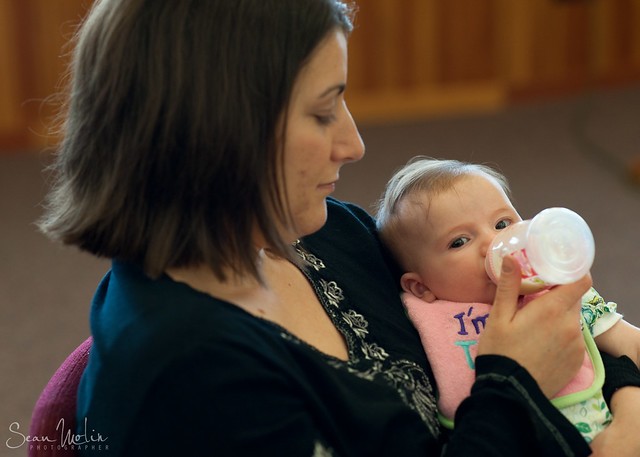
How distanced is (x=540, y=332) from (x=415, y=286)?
13.3 inches

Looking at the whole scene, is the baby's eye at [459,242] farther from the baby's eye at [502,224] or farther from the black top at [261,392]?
the black top at [261,392]

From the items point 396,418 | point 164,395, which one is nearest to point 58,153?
point 164,395

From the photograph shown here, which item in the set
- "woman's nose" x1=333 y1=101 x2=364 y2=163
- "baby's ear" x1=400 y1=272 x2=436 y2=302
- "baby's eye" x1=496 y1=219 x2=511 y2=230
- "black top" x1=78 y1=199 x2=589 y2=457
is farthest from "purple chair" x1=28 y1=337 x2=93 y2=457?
"baby's eye" x1=496 y1=219 x2=511 y2=230

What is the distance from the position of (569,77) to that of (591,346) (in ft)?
13.3

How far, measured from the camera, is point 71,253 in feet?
12.3

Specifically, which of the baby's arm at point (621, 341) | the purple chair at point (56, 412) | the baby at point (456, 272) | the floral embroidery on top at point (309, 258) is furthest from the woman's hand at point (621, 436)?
the purple chair at point (56, 412)

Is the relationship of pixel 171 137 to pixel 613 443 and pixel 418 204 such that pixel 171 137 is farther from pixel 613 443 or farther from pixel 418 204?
pixel 613 443

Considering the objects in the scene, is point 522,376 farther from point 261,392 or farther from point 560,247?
point 261,392

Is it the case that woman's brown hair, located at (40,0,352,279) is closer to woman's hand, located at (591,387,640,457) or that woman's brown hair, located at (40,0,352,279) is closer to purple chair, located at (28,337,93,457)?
purple chair, located at (28,337,93,457)

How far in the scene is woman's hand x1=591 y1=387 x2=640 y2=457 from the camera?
50.9 inches

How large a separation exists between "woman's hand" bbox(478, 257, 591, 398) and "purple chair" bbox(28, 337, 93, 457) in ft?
1.73

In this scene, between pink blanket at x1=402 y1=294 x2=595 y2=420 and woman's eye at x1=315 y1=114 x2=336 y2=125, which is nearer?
woman's eye at x1=315 y1=114 x2=336 y2=125

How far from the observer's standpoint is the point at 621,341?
4.79 ft

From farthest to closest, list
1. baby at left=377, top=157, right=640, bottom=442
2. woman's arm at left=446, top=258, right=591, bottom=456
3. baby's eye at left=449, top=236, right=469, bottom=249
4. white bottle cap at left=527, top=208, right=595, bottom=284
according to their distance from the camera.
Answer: baby's eye at left=449, top=236, right=469, bottom=249 → baby at left=377, top=157, right=640, bottom=442 → white bottle cap at left=527, top=208, right=595, bottom=284 → woman's arm at left=446, top=258, right=591, bottom=456
